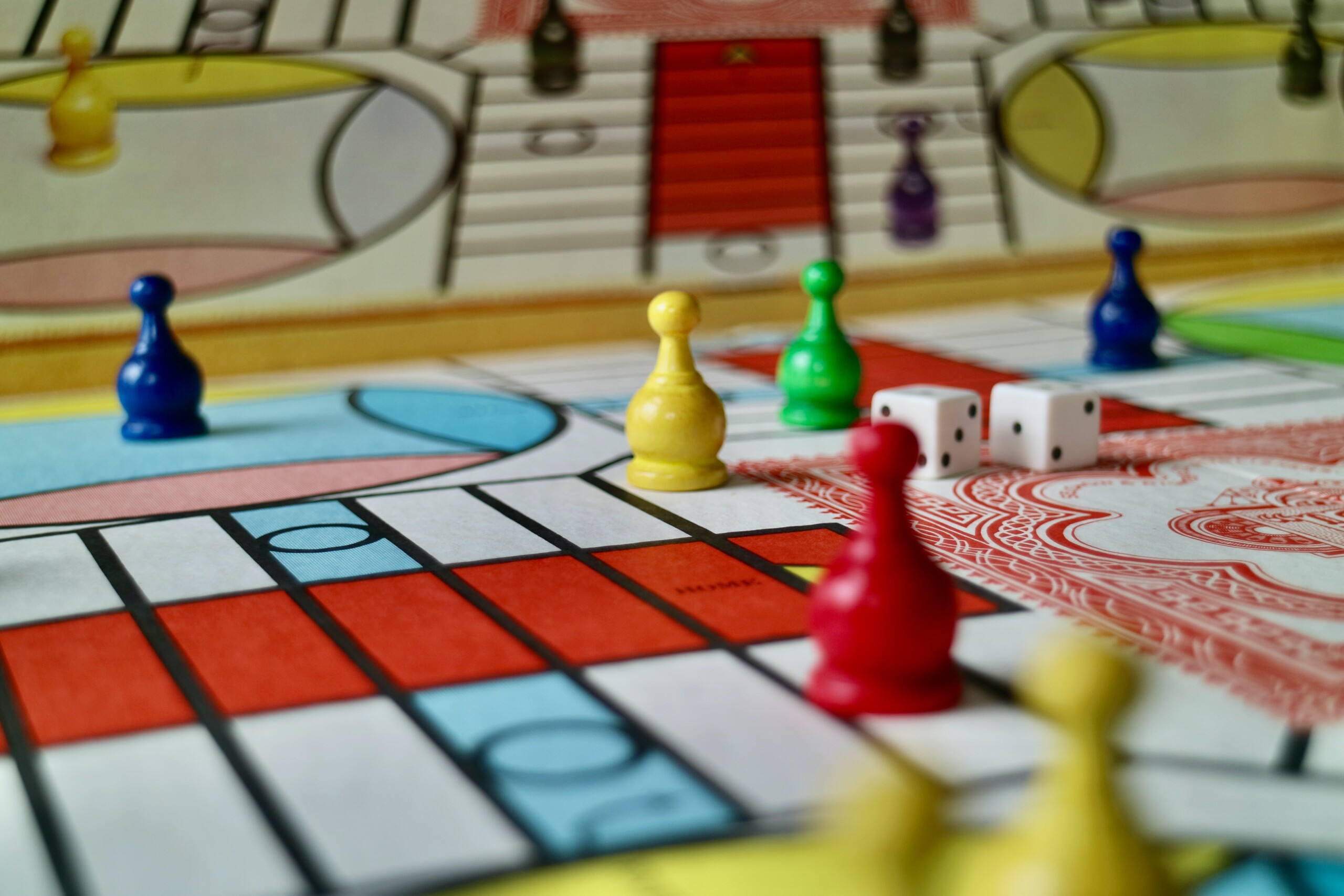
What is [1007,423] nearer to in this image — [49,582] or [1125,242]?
[1125,242]

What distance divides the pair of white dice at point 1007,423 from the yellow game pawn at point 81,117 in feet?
5.14

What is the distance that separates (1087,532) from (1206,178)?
2.04 metres

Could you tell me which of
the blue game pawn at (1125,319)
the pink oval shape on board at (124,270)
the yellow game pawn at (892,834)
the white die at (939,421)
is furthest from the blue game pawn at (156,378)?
the yellow game pawn at (892,834)

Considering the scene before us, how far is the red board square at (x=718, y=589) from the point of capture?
3.44 ft

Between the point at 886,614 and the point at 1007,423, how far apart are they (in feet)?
2.35

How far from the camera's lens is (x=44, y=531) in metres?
1.36

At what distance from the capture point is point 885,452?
0.88m

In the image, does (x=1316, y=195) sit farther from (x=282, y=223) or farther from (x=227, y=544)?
(x=227, y=544)

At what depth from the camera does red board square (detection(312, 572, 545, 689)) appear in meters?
0.97

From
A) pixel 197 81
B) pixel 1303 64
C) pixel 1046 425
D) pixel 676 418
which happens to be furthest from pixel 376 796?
pixel 1303 64

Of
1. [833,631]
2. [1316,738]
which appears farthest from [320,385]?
[1316,738]

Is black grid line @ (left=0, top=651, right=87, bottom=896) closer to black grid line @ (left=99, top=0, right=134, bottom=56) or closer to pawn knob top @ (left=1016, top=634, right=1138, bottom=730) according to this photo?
pawn knob top @ (left=1016, top=634, right=1138, bottom=730)

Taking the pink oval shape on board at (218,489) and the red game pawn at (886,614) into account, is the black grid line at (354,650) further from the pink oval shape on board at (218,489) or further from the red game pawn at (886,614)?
the red game pawn at (886,614)

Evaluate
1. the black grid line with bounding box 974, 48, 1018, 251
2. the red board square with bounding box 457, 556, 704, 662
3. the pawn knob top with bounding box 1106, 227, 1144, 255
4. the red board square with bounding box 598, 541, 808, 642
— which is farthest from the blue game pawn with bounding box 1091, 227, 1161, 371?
the red board square with bounding box 457, 556, 704, 662
